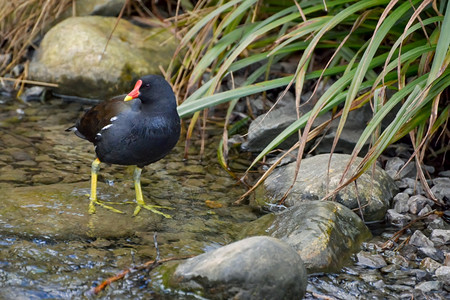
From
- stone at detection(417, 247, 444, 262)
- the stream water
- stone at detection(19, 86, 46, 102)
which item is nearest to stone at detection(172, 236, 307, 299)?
the stream water

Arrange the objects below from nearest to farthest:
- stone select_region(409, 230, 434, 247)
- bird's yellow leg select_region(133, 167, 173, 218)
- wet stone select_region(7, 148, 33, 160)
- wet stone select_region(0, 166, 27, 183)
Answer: stone select_region(409, 230, 434, 247)
bird's yellow leg select_region(133, 167, 173, 218)
wet stone select_region(0, 166, 27, 183)
wet stone select_region(7, 148, 33, 160)

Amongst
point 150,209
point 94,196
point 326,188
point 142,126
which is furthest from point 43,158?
point 326,188

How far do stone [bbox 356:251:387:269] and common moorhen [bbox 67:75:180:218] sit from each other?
120 centimetres

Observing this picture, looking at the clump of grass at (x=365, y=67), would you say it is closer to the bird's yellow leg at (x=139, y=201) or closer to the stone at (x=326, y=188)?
the stone at (x=326, y=188)

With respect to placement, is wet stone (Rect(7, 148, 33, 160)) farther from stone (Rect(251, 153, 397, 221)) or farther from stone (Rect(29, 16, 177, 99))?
stone (Rect(251, 153, 397, 221))

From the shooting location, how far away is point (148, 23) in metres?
6.74

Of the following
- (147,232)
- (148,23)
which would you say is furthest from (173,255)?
(148,23)

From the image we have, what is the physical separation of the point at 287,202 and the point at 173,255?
1022mm

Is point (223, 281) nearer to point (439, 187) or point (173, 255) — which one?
point (173, 255)

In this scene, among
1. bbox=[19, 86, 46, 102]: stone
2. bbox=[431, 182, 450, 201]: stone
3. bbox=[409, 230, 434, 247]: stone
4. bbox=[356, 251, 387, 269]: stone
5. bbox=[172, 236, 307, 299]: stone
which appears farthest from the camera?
bbox=[19, 86, 46, 102]: stone

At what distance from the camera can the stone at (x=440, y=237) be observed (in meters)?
3.67

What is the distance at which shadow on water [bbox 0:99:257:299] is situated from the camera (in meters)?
3.13

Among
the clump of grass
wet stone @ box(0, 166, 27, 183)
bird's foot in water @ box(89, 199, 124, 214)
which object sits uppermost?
the clump of grass

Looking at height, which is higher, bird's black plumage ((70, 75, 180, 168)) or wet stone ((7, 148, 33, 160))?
Result: bird's black plumage ((70, 75, 180, 168))
